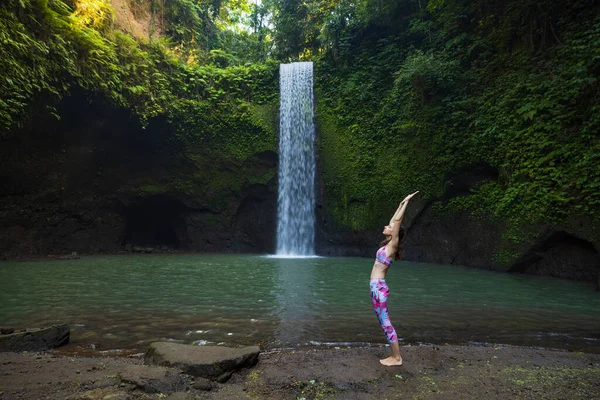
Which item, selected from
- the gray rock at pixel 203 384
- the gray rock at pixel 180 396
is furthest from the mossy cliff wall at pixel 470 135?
Result: the gray rock at pixel 180 396

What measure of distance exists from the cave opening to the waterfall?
538 cm

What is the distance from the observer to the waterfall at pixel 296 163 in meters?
16.7

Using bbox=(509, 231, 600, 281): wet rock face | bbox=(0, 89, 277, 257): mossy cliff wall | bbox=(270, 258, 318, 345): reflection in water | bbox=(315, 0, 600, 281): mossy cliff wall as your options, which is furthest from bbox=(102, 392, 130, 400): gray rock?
bbox=(0, 89, 277, 257): mossy cliff wall

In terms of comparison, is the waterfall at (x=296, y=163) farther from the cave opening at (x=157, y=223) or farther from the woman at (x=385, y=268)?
the woman at (x=385, y=268)

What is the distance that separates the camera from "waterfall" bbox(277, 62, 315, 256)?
16.7 m

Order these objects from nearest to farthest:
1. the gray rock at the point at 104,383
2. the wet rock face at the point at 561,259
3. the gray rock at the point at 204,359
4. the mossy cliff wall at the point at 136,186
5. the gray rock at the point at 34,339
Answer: the gray rock at the point at 104,383, the gray rock at the point at 204,359, the gray rock at the point at 34,339, the wet rock face at the point at 561,259, the mossy cliff wall at the point at 136,186

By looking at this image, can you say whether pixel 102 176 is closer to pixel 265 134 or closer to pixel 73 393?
pixel 265 134

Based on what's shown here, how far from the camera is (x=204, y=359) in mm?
3010

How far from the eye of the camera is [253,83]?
18516mm

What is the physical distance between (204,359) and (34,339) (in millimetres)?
2014

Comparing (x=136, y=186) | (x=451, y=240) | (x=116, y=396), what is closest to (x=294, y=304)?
(x=116, y=396)

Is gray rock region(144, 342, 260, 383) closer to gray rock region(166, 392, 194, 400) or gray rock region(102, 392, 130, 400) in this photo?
gray rock region(166, 392, 194, 400)

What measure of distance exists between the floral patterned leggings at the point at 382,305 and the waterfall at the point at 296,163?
43.1 feet

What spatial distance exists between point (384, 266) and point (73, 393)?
104 inches
